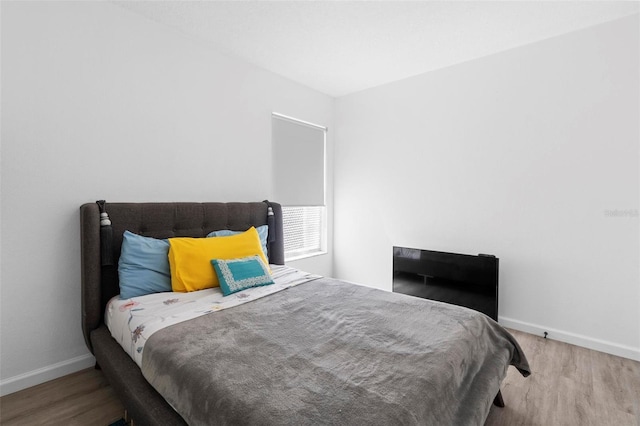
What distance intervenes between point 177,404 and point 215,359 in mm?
194

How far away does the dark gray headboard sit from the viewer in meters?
1.98

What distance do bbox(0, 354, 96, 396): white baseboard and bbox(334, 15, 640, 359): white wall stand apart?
295cm

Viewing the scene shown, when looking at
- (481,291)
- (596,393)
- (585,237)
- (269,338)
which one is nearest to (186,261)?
(269,338)

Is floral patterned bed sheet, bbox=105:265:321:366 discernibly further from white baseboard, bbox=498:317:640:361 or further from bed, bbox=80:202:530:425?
white baseboard, bbox=498:317:640:361

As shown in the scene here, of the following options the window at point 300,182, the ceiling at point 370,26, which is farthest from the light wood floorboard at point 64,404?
the ceiling at point 370,26

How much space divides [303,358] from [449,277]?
219 centimetres

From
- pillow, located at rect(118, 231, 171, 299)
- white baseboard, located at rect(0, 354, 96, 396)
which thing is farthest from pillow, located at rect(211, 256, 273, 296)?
white baseboard, located at rect(0, 354, 96, 396)

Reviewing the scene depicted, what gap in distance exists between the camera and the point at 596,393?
189 centimetres

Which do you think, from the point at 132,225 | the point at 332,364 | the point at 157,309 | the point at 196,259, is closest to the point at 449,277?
the point at 332,364

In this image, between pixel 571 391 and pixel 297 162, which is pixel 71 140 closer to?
pixel 297 162

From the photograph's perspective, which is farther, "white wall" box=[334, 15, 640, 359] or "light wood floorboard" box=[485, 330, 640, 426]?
"white wall" box=[334, 15, 640, 359]

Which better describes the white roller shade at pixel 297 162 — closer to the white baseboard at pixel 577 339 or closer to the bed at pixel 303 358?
the bed at pixel 303 358

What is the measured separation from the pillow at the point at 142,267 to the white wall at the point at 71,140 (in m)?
0.38

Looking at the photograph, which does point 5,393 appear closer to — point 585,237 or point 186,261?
point 186,261
